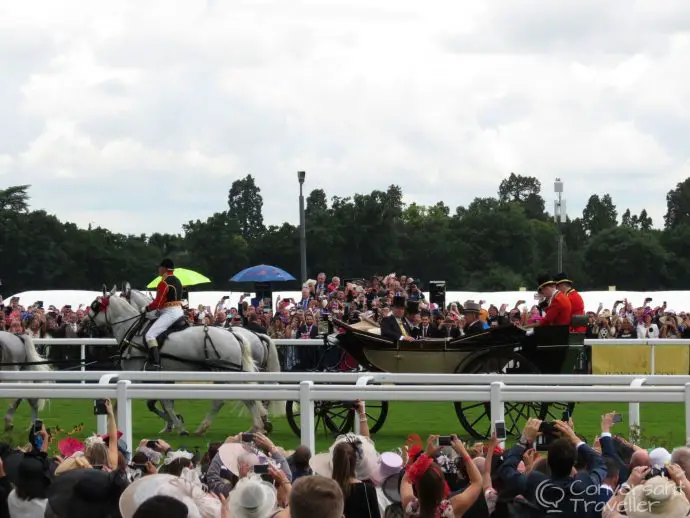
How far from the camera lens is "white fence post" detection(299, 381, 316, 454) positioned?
10203mm

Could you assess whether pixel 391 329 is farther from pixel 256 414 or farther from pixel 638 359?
pixel 638 359

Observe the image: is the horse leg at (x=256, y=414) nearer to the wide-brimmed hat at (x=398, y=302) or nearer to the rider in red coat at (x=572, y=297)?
the wide-brimmed hat at (x=398, y=302)

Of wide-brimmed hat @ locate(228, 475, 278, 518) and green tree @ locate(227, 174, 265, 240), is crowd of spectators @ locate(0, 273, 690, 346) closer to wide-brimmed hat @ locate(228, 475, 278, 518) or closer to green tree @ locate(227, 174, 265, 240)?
wide-brimmed hat @ locate(228, 475, 278, 518)

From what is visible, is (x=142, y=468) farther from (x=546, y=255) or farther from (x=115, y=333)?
(x=546, y=255)

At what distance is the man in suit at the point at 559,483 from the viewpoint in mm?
6250

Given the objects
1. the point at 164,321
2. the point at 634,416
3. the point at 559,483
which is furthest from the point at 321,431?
the point at 559,483

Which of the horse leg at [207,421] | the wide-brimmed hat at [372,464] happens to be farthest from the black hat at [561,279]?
the wide-brimmed hat at [372,464]

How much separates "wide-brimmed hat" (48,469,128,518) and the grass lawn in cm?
759

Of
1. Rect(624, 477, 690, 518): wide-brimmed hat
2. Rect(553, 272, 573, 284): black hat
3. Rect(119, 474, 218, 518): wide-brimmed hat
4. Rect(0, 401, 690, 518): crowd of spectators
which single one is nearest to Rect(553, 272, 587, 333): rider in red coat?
Rect(553, 272, 573, 284): black hat

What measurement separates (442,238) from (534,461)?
90336mm

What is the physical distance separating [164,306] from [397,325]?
3.26m

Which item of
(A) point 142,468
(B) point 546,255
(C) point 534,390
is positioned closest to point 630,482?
(A) point 142,468

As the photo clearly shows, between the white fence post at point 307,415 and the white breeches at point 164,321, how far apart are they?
298 inches

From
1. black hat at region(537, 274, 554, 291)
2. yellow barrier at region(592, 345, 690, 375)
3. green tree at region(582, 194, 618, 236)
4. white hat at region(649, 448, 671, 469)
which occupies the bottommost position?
yellow barrier at region(592, 345, 690, 375)
